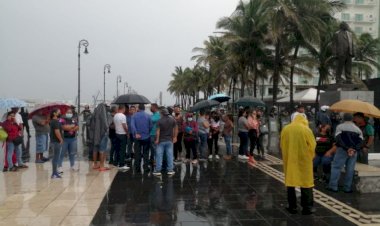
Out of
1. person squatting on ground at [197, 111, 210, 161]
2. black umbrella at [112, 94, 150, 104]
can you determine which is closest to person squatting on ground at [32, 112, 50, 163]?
black umbrella at [112, 94, 150, 104]

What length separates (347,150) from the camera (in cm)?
832

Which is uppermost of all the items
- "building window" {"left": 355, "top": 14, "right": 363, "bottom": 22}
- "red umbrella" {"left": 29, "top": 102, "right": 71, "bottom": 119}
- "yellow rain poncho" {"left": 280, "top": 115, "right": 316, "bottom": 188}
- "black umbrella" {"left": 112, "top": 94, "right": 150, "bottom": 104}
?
"building window" {"left": 355, "top": 14, "right": 363, "bottom": 22}

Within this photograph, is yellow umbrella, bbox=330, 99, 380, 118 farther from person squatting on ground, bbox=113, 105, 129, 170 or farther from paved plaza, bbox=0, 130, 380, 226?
person squatting on ground, bbox=113, 105, 129, 170

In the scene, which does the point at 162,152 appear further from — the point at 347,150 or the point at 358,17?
the point at 358,17

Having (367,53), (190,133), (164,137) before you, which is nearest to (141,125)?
(164,137)

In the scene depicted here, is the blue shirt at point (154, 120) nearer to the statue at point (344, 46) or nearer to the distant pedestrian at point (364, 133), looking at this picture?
the distant pedestrian at point (364, 133)

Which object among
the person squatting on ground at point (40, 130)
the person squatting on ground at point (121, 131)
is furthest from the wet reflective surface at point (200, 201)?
the person squatting on ground at point (40, 130)

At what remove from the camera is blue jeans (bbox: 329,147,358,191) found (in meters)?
8.46

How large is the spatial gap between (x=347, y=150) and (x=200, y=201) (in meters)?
3.10

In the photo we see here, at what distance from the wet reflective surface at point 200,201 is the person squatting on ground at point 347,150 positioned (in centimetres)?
117

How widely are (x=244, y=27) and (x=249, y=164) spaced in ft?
62.5

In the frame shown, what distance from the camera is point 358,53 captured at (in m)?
34.6

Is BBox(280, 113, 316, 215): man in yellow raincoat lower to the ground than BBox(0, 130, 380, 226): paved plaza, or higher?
higher

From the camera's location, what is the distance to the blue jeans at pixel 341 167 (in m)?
8.46
